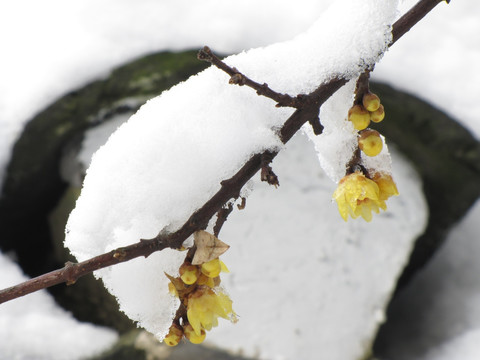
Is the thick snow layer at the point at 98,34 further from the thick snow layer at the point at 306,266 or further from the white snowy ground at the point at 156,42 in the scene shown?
the thick snow layer at the point at 306,266

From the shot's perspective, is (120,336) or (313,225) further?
(313,225)

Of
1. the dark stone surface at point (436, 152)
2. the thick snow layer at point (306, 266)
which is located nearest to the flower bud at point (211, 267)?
the thick snow layer at point (306, 266)

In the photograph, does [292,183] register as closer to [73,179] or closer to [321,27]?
[73,179]

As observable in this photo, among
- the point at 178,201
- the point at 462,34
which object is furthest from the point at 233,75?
the point at 462,34

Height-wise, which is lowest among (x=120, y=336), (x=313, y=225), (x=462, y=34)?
(x=120, y=336)

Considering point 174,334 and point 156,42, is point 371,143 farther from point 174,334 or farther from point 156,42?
point 156,42

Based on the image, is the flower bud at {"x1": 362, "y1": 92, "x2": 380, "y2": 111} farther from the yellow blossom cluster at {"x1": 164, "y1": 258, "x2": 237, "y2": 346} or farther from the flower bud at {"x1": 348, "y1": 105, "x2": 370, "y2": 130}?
the yellow blossom cluster at {"x1": 164, "y1": 258, "x2": 237, "y2": 346}

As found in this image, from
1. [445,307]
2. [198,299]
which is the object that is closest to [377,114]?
[198,299]
